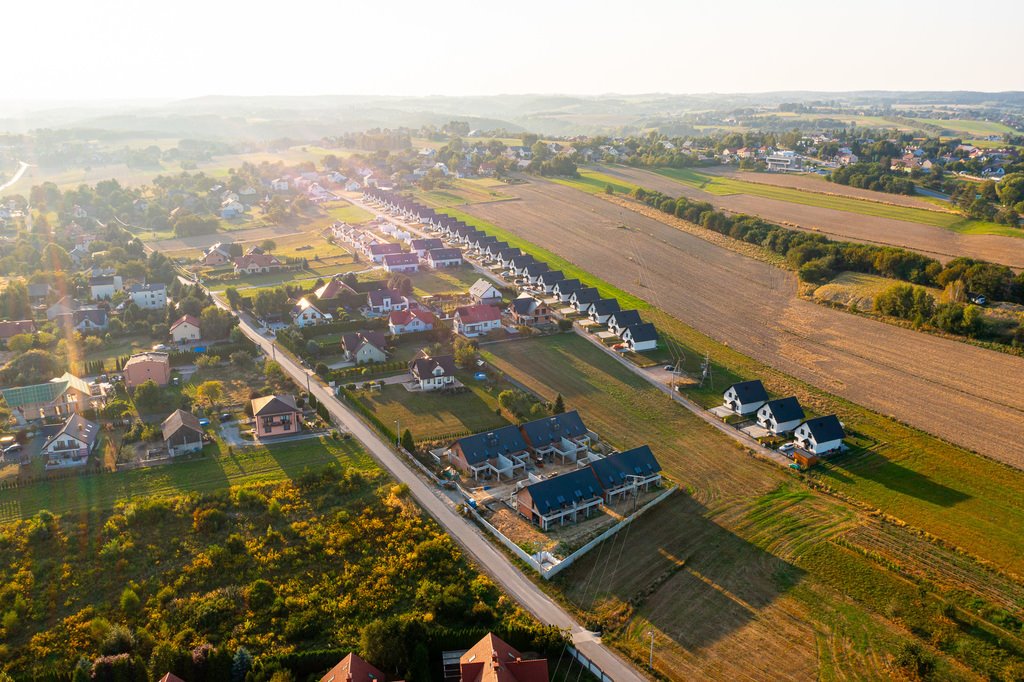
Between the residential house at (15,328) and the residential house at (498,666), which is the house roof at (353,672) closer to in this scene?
the residential house at (498,666)

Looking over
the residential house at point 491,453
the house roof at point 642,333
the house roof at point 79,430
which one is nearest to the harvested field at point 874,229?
the house roof at point 642,333

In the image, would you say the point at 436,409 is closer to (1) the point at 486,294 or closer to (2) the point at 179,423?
(2) the point at 179,423

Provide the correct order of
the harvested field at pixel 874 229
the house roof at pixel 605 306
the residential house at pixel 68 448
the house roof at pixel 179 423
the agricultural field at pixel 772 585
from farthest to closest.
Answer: the harvested field at pixel 874 229, the house roof at pixel 605 306, the house roof at pixel 179 423, the residential house at pixel 68 448, the agricultural field at pixel 772 585

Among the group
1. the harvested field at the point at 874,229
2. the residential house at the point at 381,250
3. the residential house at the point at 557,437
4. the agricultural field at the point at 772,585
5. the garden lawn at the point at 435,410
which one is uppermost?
the harvested field at the point at 874,229

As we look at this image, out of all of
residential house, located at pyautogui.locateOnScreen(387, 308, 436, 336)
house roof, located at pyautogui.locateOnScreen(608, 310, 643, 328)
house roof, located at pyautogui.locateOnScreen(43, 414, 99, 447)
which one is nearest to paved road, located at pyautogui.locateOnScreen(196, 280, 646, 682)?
residential house, located at pyautogui.locateOnScreen(387, 308, 436, 336)

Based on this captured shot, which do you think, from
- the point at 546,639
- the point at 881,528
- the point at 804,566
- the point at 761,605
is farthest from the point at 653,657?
the point at 881,528

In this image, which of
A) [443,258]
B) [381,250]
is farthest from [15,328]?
[443,258]
